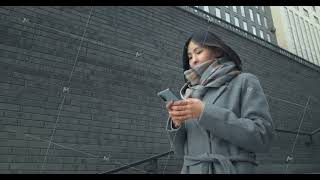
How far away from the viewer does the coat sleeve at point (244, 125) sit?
975mm

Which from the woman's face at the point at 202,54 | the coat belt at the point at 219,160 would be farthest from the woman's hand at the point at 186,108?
the woman's face at the point at 202,54

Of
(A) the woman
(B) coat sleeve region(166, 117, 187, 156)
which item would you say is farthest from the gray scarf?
(B) coat sleeve region(166, 117, 187, 156)

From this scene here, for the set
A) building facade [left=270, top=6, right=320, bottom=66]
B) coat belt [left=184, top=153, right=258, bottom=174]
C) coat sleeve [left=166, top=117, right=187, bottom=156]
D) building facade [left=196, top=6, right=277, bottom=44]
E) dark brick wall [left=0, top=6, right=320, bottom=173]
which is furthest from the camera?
building facade [left=196, top=6, right=277, bottom=44]

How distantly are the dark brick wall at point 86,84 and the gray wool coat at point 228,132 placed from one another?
3.27 meters

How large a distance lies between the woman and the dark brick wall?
325 centimetres

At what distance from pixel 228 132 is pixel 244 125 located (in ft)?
0.15

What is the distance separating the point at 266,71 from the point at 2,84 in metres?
6.07

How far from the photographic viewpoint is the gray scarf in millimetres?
1121

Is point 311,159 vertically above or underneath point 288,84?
underneath

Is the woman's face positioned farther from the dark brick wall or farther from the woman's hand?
the dark brick wall

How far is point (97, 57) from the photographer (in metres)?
5.24

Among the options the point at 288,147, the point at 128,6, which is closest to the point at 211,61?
the point at 128,6

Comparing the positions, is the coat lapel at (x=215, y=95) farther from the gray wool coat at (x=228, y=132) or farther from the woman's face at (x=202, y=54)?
the woman's face at (x=202, y=54)

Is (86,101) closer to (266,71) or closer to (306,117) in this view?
(266,71)
